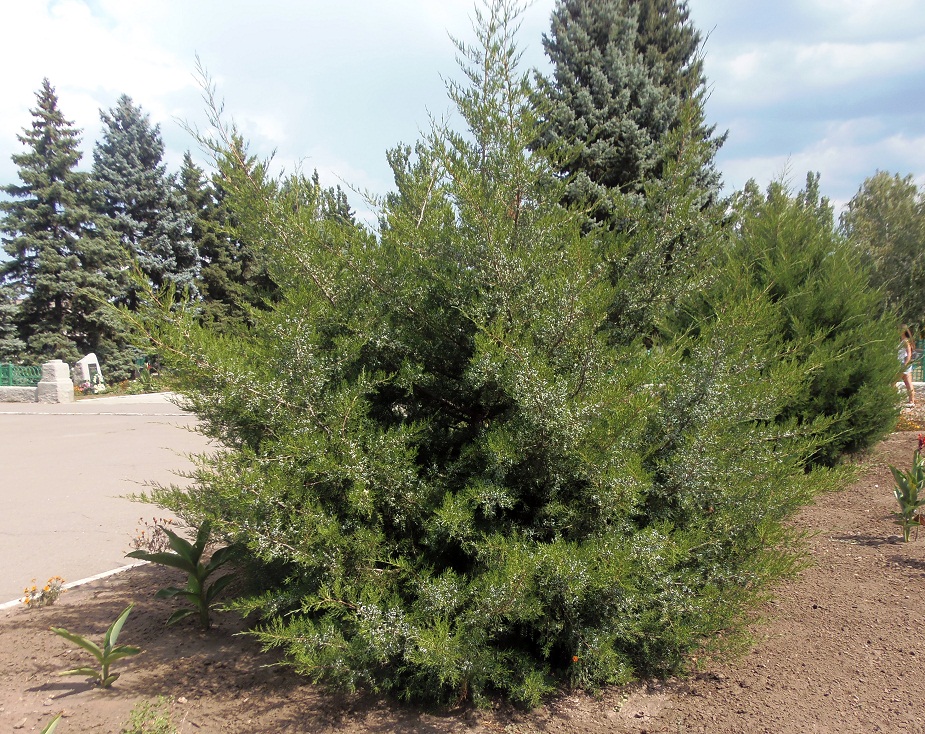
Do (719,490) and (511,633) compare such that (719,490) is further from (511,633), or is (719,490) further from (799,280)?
(799,280)

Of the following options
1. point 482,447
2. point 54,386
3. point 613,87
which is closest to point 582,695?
point 482,447

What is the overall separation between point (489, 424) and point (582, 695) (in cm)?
122

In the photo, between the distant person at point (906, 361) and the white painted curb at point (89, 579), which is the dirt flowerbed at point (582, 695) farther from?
the distant person at point (906, 361)

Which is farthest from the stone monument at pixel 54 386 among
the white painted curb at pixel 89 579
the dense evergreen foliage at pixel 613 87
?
the white painted curb at pixel 89 579

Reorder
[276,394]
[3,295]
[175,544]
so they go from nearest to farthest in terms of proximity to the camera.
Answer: [276,394]
[175,544]
[3,295]

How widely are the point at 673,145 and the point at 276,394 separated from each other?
2.26 metres

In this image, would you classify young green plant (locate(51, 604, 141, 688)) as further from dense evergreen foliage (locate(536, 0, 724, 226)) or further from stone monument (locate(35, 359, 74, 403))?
stone monument (locate(35, 359, 74, 403))

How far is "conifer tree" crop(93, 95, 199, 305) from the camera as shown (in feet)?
87.1

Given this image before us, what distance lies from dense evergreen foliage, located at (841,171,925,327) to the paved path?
66.3 feet

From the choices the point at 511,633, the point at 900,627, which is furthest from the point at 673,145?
the point at 900,627

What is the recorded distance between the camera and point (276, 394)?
2480 millimetres

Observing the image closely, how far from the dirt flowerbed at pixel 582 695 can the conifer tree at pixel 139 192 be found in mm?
25268

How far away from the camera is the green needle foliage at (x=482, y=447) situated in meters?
2.40

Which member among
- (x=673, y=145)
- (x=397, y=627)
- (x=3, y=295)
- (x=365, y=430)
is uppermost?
(x=3, y=295)
